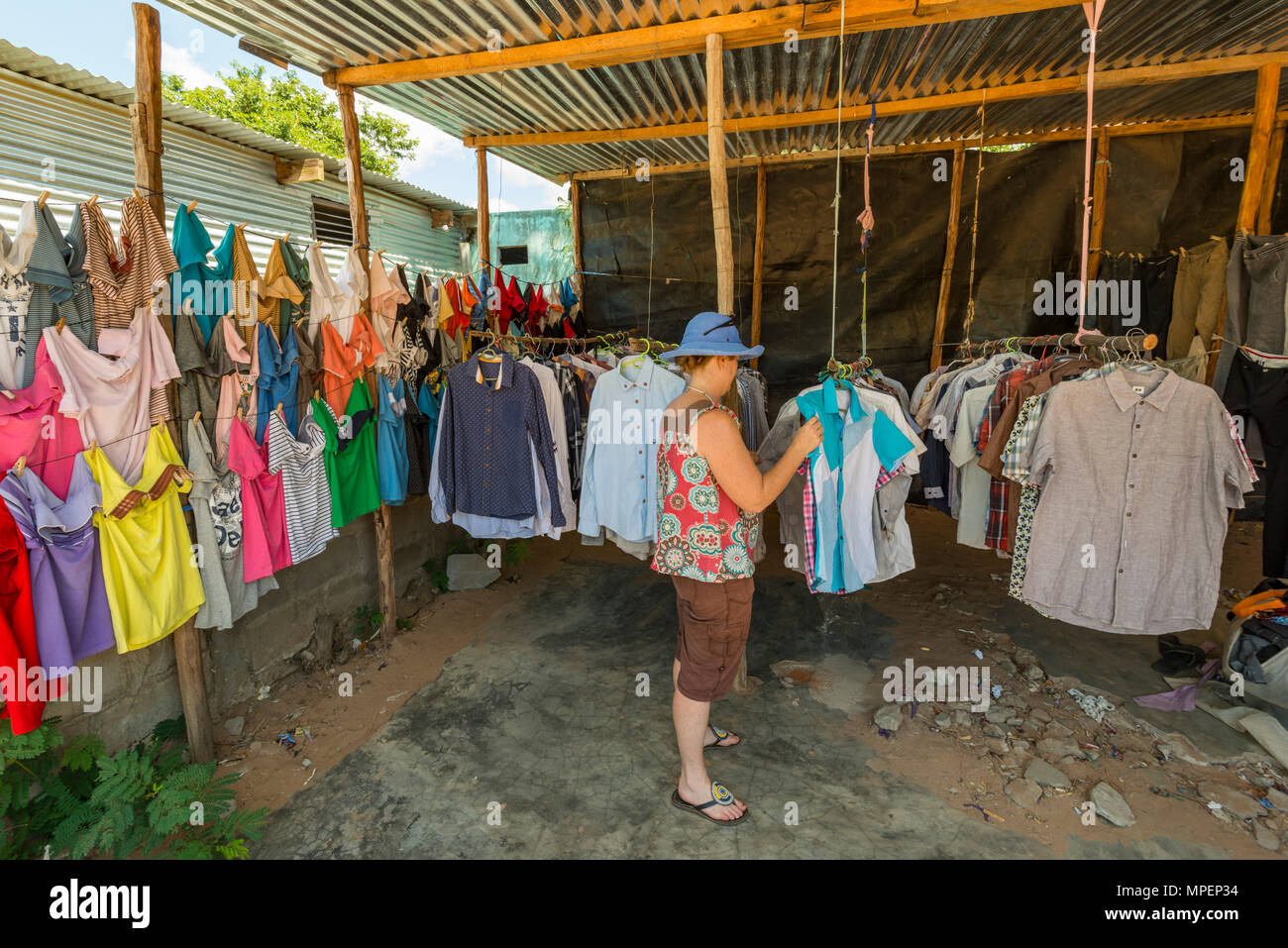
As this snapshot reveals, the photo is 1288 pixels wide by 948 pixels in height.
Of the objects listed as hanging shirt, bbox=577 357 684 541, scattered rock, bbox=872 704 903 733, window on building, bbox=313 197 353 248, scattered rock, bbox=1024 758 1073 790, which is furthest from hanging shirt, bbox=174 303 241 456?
window on building, bbox=313 197 353 248

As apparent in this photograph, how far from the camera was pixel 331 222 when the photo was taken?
9820mm

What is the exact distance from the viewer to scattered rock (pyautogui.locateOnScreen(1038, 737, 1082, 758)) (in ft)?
11.4

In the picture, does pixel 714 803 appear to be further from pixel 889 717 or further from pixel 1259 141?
pixel 1259 141

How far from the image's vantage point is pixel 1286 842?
2.85m

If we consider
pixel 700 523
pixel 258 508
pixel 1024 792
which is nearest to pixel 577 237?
pixel 258 508

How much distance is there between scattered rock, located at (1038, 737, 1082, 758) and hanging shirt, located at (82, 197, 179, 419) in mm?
4999

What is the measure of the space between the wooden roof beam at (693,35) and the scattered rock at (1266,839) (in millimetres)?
4349

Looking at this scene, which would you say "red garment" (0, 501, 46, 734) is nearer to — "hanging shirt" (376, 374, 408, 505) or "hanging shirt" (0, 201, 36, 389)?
"hanging shirt" (0, 201, 36, 389)

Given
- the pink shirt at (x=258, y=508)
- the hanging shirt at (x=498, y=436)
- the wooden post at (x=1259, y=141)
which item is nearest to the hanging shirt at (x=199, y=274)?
the pink shirt at (x=258, y=508)

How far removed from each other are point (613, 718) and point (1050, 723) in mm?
2598

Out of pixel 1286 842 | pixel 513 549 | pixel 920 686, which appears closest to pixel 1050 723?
pixel 920 686

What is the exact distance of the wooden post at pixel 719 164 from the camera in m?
3.79

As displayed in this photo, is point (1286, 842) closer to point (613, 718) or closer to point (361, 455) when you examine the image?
point (613, 718)

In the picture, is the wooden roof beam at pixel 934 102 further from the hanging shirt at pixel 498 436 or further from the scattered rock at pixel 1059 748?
the scattered rock at pixel 1059 748
